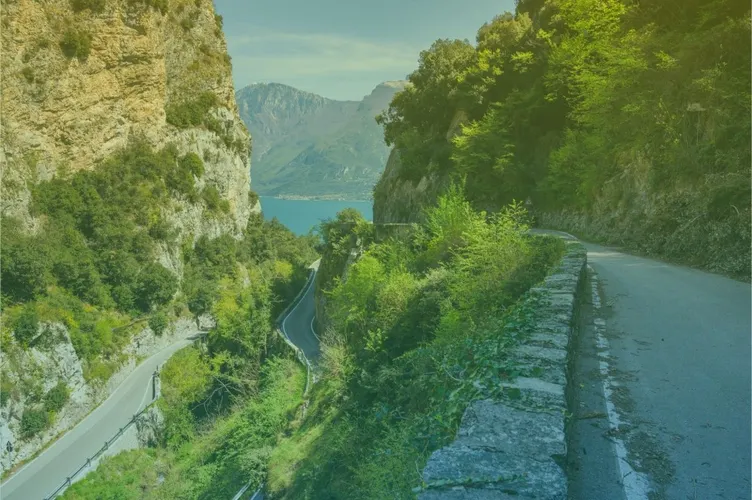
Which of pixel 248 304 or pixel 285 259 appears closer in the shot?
pixel 248 304

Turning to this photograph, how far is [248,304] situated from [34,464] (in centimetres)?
2496

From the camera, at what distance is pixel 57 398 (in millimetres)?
36438

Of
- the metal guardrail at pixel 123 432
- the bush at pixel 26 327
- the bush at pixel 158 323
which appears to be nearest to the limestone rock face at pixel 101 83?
the bush at pixel 26 327

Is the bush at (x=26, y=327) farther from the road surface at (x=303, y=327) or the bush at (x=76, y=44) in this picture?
the bush at (x=76, y=44)

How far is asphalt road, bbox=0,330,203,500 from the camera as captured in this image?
30172 millimetres

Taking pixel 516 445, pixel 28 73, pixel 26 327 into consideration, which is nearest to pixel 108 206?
pixel 28 73

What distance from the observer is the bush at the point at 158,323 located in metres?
52.1

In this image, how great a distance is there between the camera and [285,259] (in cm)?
8006

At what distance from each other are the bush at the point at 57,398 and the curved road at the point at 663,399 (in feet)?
127

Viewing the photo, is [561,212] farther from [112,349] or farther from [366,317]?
[112,349]

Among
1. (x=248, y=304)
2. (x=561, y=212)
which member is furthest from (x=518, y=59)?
(x=248, y=304)

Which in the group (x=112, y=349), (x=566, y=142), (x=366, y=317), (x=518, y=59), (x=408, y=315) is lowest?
(x=112, y=349)

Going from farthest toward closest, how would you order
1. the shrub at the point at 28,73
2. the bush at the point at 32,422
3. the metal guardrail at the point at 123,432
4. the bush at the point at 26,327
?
the shrub at the point at 28,73 → the bush at the point at 26,327 → the bush at the point at 32,422 → the metal guardrail at the point at 123,432

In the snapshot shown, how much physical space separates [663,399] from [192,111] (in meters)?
70.4
